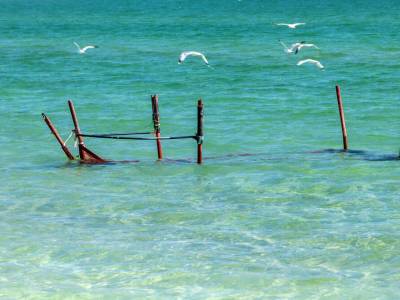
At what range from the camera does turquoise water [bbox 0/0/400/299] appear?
46.7ft

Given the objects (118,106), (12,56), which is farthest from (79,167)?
(12,56)

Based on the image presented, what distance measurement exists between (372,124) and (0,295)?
57.0 feet

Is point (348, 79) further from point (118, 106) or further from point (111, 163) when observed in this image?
point (111, 163)

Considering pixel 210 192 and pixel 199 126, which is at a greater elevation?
pixel 199 126

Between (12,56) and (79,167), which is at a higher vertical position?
(12,56)

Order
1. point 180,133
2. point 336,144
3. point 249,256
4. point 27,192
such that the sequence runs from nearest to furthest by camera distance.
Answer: point 249,256 < point 27,192 < point 336,144 < point 180,133

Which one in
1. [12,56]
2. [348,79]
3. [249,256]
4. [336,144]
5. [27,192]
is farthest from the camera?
[12,56]

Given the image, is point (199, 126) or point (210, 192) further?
point (199, 126)

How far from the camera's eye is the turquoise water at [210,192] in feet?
46.7

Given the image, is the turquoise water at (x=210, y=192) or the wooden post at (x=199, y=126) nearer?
the turquoise water at (x=210, y=192)

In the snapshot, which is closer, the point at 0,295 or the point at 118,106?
the point at 0,295

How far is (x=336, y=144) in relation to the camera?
25891 millimetres

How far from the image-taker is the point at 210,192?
65.6 feet

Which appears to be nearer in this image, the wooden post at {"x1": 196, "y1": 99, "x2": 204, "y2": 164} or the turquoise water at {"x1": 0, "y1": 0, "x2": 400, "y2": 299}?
the turquoise water at {"x1": 0, "y1": 0, "x2": 400, "y2": 299}
